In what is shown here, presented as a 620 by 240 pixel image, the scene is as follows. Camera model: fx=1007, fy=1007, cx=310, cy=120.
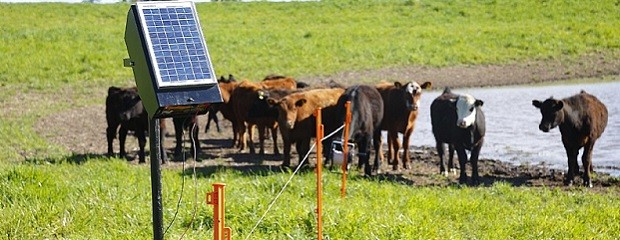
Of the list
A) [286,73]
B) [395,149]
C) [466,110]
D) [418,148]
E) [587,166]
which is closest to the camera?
[587,166]

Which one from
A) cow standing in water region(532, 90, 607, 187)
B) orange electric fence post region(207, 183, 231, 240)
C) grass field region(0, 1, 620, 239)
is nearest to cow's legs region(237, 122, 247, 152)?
grass field region(0, 1, 620, 239)

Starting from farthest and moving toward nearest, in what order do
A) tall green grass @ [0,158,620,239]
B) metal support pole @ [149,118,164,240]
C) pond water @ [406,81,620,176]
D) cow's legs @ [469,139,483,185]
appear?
pond water @ [406,81,620,176] → cow's legs @ [469,139,483,185] → tall green grass @ [0,158,620,239] → metal support pole @ [149,118,164,240]

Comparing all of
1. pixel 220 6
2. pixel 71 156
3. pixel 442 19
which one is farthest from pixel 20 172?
pixel 220 6

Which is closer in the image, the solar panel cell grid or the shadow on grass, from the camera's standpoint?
the solar panel cell grid

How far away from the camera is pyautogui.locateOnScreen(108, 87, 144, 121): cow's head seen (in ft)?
51.5

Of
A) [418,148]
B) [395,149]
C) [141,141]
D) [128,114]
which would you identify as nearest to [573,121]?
[395,149]

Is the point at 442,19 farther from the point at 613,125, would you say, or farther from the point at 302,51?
the point at 613,125

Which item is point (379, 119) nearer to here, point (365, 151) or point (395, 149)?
point (395, 149)

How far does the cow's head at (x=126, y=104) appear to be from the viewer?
619 inches

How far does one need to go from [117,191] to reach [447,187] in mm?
5018

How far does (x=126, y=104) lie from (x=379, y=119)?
3.97 meters

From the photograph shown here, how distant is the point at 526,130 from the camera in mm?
20625

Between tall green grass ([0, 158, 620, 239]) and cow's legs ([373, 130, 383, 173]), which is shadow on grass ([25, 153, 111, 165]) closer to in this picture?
tall green grass ([0, 158, 620, 239])

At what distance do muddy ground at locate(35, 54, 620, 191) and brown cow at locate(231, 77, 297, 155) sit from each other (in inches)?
11.8
